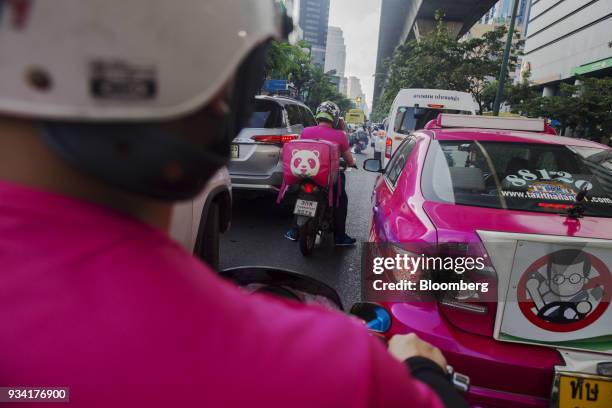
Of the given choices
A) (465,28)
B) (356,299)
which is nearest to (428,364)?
(356,299)

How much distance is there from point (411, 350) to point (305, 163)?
3.75m

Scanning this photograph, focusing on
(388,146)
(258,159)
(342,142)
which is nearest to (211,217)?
(342,142)

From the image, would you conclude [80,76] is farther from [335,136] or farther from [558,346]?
[335,136]

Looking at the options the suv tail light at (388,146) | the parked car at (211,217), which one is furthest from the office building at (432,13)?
the parked car at (211,217)

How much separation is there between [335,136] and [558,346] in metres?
3.64

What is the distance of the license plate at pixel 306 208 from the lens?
4707 millimetres

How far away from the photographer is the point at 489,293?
207 centimetres

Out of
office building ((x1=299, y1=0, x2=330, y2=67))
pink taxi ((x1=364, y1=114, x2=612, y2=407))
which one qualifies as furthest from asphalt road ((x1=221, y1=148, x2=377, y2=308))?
office building ((x1=299, y1=0, x2=330, y2=67))

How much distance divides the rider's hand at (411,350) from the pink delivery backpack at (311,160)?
3.65 metres

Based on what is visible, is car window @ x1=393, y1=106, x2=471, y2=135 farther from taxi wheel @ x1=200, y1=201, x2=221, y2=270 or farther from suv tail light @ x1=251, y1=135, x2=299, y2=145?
taxi wheel @ x1=200, y1=201, x2=221, y2=270

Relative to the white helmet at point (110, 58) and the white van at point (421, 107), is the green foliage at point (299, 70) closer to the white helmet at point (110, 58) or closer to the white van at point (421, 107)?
the white van at point (421, 107)

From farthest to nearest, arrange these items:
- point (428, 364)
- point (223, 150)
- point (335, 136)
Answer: point (335, 136)
point (428, 364)
point (223, 150)

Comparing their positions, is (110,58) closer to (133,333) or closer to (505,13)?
(133,333)

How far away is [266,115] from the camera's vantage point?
6434mm
